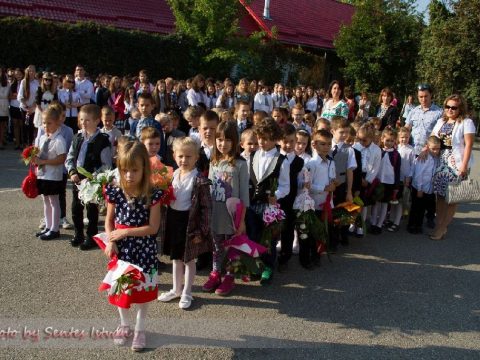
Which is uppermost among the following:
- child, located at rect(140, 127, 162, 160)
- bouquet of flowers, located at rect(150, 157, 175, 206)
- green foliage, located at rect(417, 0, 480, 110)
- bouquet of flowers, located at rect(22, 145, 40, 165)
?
green foliage, located at rect(417, 0, 480, 110)

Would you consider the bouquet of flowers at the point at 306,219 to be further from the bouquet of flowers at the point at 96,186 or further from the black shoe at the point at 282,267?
the bouquet of flowers at the point at 96,186

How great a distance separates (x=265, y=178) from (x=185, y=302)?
1.42m

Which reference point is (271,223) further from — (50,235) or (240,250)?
(50,235)

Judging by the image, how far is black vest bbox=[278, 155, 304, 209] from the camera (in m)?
5.09

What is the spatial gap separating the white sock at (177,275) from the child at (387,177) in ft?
11.5

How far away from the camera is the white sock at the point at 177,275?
4.42 metres

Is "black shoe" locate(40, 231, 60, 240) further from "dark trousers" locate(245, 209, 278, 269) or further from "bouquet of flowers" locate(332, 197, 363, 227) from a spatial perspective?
"bouquet of flowers" locate(332, 197, 363, 227)

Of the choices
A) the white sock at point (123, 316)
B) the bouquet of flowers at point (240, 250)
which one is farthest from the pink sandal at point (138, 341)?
the bouquet of flowers at point (240, 250)

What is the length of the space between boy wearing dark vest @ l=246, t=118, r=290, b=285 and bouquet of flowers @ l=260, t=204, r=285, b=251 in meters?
0.05

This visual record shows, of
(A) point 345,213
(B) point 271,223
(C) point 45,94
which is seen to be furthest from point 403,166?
(C) point 45,94

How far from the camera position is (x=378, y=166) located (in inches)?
267

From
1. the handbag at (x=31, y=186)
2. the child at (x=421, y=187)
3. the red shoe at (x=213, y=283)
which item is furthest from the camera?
the child at (x=421, y=187)

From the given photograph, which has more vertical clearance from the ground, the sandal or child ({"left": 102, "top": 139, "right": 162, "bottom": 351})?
child ({"left": 102, "top": 139, "right": 162, "bottom": 351})

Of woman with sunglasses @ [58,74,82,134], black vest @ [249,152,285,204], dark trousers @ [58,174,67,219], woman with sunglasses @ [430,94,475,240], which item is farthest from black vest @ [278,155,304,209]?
woman with sunglasses @ [58,74,82,134]
